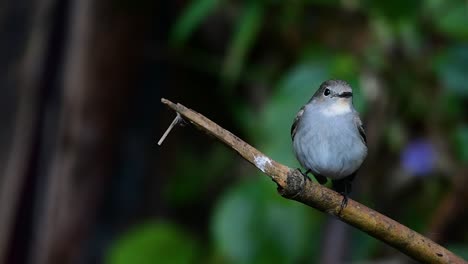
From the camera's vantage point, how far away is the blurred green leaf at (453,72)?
3758 mm

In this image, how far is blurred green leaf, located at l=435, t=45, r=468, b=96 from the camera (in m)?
3.76

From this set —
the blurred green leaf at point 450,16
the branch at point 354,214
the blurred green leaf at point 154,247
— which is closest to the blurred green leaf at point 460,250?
the blurred green leaf at point 450,16

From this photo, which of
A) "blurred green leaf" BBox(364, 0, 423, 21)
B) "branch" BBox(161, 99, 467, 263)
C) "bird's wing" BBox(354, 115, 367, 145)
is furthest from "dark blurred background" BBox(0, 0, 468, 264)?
"branch" BBox(161, 99, 467, 263)

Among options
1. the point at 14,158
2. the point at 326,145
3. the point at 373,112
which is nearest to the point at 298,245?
the point at 373,112

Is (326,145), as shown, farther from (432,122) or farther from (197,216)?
(197,216)

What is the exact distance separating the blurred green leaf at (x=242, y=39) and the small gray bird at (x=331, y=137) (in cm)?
151

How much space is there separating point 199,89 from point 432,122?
54.4 inches

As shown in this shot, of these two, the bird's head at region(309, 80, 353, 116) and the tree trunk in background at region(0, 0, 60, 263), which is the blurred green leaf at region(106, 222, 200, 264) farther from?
the bird's head at region(309, 80, 353, 116)

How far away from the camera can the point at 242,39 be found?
4105mm

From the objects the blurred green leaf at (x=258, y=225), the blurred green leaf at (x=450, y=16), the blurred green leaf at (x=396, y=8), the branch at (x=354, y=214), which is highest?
the blurred green leaf at (x=450, y=16)

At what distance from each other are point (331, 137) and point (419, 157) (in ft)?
5.34

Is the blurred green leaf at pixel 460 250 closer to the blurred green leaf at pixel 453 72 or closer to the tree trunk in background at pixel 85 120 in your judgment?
the blurred green leaf at pixel 453 72

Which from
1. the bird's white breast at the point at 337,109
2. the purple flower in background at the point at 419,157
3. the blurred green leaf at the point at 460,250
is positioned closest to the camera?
the bird's white breast at the point at 337,109

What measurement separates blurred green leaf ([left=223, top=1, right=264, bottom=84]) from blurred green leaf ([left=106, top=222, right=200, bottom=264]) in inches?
31.3
